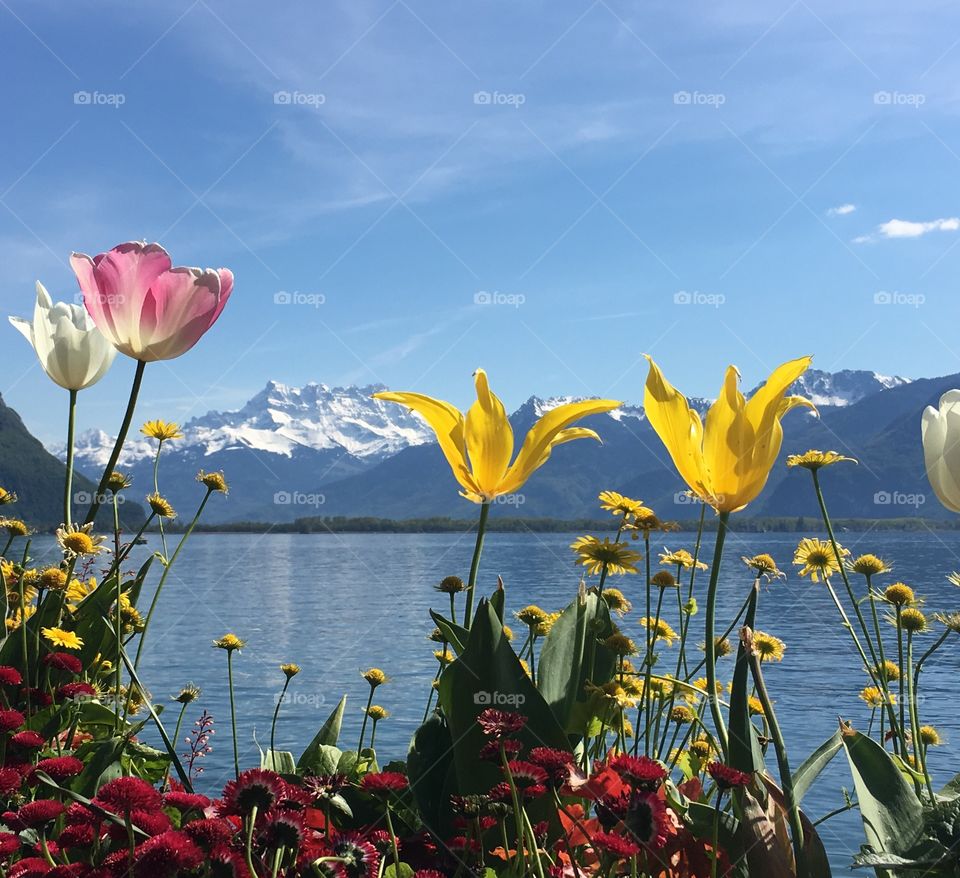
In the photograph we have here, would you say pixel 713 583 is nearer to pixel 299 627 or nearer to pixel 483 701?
pixel 483 701

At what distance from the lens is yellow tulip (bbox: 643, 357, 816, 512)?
4.81ft

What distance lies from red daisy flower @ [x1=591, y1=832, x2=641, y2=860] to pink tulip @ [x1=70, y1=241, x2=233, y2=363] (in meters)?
1.29

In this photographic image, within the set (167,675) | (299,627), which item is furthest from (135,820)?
(299,627)

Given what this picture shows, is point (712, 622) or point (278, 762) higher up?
point (712, 622)

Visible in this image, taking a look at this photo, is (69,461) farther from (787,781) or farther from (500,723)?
(787,781)

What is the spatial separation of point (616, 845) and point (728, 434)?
0.63 meters

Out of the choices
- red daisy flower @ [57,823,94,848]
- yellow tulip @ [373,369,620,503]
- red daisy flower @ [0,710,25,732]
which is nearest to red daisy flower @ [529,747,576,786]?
yellow tulip @ [373,369,620,503]

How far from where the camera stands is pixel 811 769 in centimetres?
145

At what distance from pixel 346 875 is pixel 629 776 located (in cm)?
40

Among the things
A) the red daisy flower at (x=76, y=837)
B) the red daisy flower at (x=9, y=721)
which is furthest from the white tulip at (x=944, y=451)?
the red daisy flower at (x=9, y=721)

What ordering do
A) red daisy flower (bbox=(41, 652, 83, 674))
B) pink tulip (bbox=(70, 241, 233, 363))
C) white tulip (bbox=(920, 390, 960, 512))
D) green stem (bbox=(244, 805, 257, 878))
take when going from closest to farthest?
green stem (bbox=(244, 805, 257, 878)), white tulip (bbox=(920, 390, 960, 512)), pink tulip (bbox=(70, 241, 233, 363)), red daisy flower (bbox=(41, 652, 83, 674))

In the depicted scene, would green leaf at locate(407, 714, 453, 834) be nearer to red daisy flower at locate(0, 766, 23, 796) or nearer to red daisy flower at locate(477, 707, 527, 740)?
red daisy flower at locate(477, 707, 527, 740)
